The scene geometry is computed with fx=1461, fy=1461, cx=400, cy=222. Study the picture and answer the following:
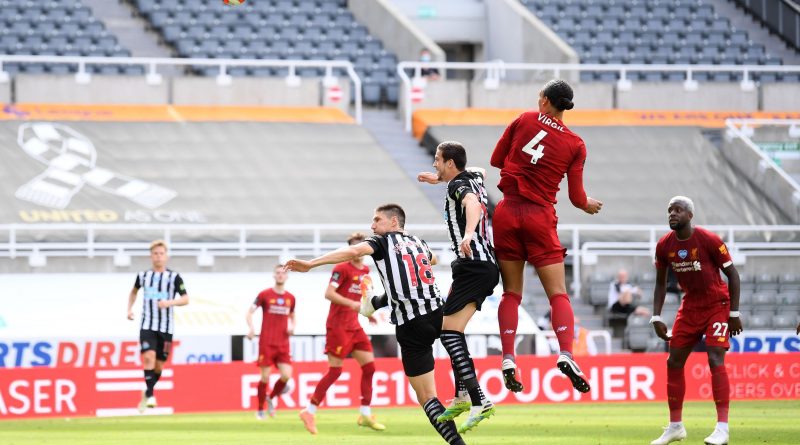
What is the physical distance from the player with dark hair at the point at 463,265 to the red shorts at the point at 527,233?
0.17m

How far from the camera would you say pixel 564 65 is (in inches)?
1211

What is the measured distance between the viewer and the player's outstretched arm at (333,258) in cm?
1050

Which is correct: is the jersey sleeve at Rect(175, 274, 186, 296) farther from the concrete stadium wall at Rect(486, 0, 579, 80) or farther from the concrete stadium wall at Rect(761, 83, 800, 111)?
the concrete stadium wall at Rect(761, 83, 800, 111)

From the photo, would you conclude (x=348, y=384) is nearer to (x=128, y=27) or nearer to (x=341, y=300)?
(x=341, y=300)

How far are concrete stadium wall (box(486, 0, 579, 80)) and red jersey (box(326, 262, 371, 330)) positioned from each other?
51.8ft

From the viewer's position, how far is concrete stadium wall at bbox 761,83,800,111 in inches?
1281

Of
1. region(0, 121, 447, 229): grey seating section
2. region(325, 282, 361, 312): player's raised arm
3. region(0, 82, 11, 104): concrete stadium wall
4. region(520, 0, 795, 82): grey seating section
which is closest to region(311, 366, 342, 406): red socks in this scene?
region(325, 282, 361, 312): player's raised arm

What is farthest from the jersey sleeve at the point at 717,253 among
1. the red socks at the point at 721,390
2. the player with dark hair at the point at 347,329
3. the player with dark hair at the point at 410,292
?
the player with dark hair at the point at 347,329

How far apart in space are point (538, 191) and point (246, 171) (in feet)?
57.0

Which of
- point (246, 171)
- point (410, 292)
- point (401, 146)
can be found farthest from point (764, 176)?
point (410, 292)

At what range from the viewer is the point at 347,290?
17.6 metres

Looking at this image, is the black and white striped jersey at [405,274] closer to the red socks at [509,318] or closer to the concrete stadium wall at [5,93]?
the red socks at [509,318]

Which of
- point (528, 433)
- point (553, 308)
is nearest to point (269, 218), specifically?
point (528, 433)

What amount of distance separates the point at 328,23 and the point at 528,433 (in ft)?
65.5
